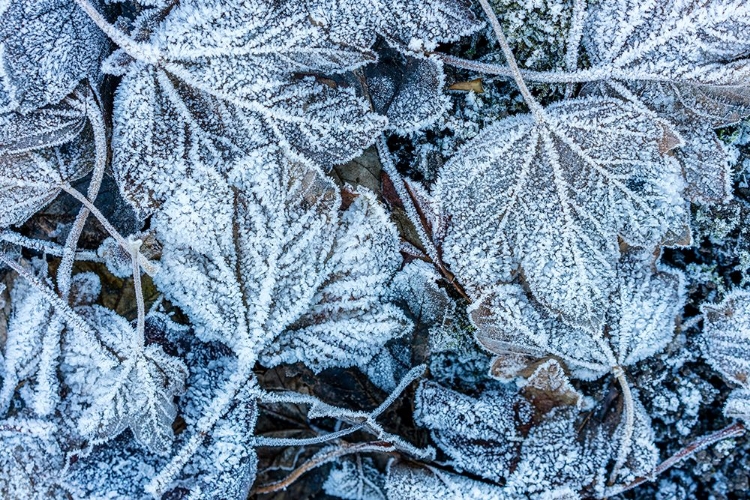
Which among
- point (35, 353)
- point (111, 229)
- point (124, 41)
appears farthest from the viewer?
point (35, 353)

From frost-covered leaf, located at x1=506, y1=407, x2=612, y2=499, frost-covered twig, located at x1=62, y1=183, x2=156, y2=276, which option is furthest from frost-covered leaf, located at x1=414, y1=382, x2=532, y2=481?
frost-covered twig, located at x1=62, y1=183, x2=156, y2=276

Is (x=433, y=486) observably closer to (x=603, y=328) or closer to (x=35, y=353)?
(x=603, y=328)

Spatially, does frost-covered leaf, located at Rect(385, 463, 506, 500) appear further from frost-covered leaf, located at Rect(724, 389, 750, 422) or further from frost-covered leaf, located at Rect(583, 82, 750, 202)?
A: frost-covered leaf, located at Rect(583, 82, 750, 202)

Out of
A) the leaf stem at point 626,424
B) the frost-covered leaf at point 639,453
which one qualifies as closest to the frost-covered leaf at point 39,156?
the leaf stem at point 626,424

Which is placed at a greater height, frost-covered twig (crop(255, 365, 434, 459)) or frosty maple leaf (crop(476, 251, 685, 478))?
frosty maple leaf (crop(476, 251, 685, 478))

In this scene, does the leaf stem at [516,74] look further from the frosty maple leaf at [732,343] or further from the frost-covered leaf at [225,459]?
Result: the frost-covered leaf at [225,459]

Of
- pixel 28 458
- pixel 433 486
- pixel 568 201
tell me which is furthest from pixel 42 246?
pixel 568 201
